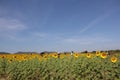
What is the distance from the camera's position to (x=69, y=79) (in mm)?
→ 8836

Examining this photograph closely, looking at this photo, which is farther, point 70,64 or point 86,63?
point 70,64

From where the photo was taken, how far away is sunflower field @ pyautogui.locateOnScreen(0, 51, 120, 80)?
8125 millimetres

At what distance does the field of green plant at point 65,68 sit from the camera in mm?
8117

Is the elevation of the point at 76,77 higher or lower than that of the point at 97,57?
lower

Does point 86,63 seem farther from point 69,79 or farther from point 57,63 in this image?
point 57,63

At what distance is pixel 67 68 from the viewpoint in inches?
359

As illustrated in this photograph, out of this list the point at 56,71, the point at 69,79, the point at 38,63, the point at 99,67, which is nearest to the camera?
the point at 99,67

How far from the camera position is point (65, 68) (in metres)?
9.21

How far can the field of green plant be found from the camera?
26.6 ft

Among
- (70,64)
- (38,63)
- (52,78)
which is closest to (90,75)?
(70,64)

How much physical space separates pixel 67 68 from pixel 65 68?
0.11 meters

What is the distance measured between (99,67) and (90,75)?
39 cm

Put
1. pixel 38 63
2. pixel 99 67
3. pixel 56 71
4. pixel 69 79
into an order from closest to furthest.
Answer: pixel 99 67
pixel 69 79
pixel 56 71
pixel 38 63

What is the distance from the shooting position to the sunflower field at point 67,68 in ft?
26.7
